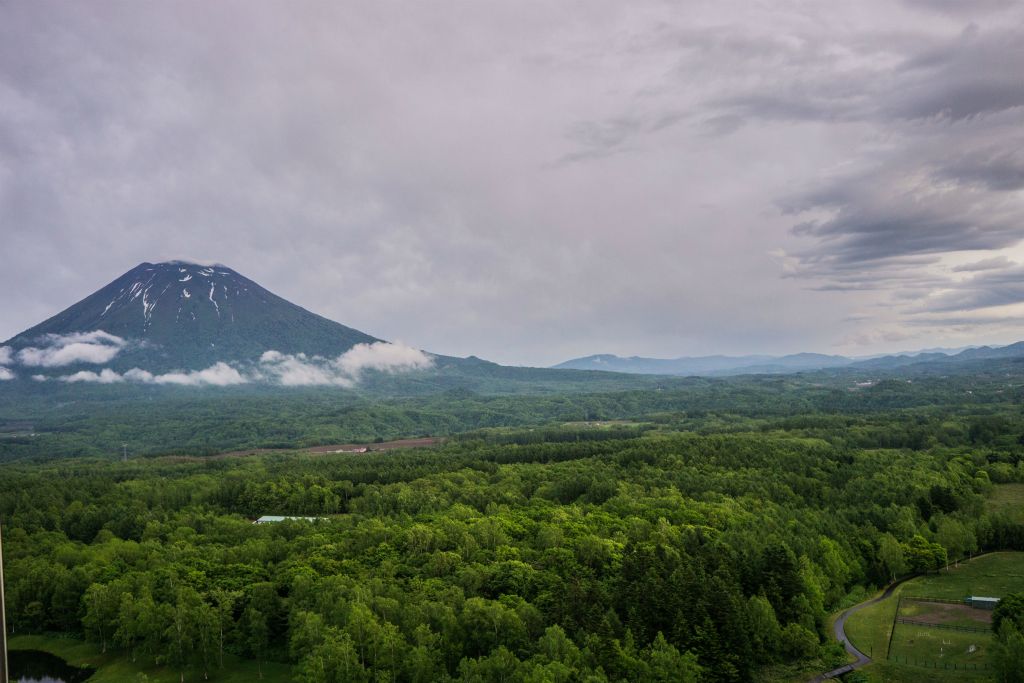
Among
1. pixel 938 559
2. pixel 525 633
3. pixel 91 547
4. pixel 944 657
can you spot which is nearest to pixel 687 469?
pixel 938 559

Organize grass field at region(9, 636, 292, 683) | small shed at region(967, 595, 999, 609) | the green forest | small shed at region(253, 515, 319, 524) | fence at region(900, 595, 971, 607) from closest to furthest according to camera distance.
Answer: the green forest, grass field at region(9, 636, 292, 683), small shed at region(967, 595, 999, 609), fence at region(900, 595, 971, 607), small shed at region(253, 515, 319, 524)

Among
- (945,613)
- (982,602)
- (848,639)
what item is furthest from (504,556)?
(982,602)

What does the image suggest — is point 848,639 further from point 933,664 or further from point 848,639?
point 933,664

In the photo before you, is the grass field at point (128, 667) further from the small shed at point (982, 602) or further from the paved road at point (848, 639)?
the small shed at point (982, 602)

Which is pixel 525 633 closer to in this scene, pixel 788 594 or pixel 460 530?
pixel 460 530

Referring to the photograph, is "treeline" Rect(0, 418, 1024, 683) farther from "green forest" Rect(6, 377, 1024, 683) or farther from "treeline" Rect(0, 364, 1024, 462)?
"treeline" Rect(0, 364, 1024, 462)

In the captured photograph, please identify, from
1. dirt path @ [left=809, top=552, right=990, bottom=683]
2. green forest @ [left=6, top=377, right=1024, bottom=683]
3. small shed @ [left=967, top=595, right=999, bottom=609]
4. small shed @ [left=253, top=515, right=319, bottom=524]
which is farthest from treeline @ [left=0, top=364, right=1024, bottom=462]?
small shed @ [left=253, top=515, right=319, bottom=524]

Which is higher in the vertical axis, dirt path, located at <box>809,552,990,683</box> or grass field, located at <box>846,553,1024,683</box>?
grass field, located at <box>846,553,1024,683</box>
